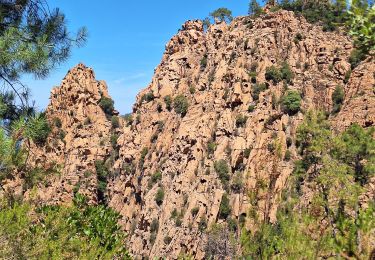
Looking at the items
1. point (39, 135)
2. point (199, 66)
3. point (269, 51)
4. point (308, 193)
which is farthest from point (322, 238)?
point (199, 66)

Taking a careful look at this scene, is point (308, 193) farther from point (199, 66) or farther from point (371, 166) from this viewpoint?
point (199, 66)

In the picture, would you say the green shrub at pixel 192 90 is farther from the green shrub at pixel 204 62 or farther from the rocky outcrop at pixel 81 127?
the rocky outcrop at pixel 81 127

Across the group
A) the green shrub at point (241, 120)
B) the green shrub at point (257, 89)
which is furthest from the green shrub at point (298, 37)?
the green shrub at point (241, 120)

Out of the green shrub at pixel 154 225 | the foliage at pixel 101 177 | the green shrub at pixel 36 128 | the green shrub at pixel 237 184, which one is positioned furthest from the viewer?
the foliage at pixel 101 177

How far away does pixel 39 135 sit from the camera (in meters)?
7.04

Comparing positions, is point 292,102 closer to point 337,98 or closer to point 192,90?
point 337,98

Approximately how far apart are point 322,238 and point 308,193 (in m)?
41.6

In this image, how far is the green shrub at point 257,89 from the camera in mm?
64250

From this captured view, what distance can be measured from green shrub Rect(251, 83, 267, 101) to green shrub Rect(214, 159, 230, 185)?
12.9 metres

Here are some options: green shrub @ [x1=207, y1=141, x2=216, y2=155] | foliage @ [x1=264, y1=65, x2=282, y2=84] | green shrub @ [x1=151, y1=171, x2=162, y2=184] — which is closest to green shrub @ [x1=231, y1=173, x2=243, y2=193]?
green shrub @ [x1=207, y1=141, x2=216, y2=155]

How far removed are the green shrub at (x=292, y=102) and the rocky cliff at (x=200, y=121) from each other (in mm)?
747

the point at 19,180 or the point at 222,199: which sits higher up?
the point at 19,180

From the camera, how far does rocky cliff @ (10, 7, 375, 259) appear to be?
57.4m

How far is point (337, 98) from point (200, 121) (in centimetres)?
2229
